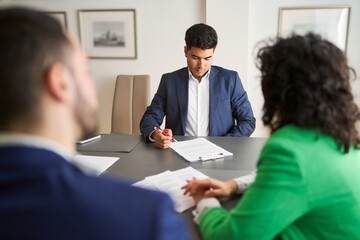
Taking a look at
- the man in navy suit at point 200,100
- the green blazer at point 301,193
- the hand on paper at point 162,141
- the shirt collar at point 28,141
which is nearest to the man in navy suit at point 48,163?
the shirt collar at point 28,141

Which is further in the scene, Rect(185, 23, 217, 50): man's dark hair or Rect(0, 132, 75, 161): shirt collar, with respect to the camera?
Rect(185, 23, 217, 50): man's dark hair

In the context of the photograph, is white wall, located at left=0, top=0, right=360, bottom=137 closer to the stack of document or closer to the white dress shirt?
the white dress shirt

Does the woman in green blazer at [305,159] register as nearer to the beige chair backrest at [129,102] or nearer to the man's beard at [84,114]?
the man's beard at [84,114]

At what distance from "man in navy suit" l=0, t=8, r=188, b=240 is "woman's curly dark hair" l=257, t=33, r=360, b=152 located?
21.4 inches

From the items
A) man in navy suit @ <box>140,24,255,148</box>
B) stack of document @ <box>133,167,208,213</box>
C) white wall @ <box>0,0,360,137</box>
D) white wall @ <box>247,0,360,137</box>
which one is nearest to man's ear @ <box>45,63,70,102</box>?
stack of document @ <box>133,167,208,213</box>

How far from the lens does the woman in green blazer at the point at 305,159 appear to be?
0.82 metres

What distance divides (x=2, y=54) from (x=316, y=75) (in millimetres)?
782

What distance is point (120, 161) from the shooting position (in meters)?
1.60

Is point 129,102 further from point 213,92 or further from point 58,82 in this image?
point 58,82

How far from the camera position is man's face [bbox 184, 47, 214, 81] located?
228 cm

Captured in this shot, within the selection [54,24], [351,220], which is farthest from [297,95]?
[54,24]

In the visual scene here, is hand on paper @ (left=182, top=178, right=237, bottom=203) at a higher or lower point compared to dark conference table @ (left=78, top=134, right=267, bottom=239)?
higher

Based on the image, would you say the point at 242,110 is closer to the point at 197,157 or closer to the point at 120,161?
the point at 197,157

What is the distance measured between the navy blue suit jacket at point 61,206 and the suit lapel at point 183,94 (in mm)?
1906
